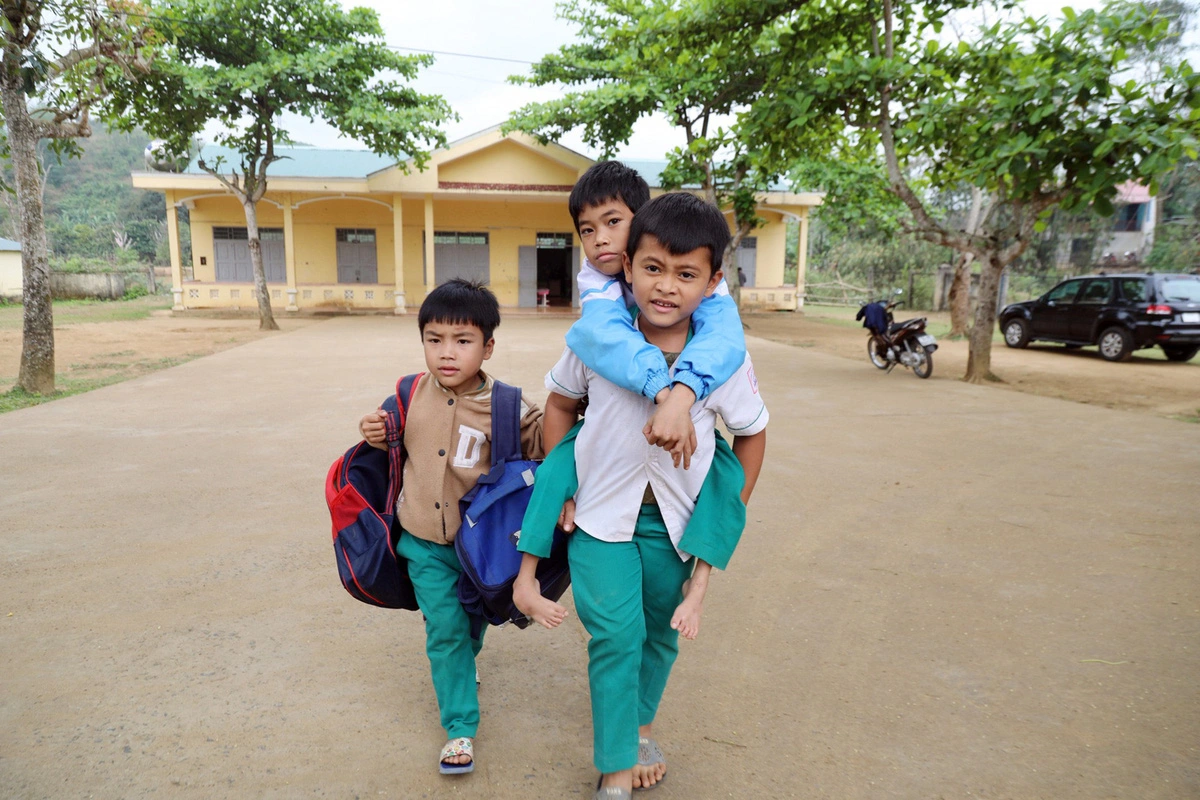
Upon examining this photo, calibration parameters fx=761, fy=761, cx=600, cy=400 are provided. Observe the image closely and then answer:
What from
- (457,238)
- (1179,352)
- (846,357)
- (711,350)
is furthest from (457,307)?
(457,238)

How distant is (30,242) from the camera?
24.6 ft

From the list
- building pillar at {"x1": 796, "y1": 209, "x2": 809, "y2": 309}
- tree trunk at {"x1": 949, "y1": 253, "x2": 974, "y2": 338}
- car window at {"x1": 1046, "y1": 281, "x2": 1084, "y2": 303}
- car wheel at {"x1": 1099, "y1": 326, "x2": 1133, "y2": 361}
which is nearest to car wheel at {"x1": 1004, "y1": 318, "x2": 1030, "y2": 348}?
car window at {"x1": 1046, "y1": 281, "x2": 1084, "y2": 303}

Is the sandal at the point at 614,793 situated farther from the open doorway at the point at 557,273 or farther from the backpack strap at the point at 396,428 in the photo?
the open doorway at the point at 557,273

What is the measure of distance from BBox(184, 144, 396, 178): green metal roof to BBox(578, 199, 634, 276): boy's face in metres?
21.9

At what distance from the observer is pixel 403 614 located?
2932 mm

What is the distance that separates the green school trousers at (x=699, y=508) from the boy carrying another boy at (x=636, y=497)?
14 mm

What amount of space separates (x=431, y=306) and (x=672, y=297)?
2.28 ft

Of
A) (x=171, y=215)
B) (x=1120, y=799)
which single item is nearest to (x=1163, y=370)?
(x=1120, y=799)

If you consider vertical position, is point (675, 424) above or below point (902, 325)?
above

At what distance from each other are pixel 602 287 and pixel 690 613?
0.78 meters

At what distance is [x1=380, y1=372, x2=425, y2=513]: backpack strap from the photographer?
209cm

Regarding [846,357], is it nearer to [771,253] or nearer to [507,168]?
[507,168]

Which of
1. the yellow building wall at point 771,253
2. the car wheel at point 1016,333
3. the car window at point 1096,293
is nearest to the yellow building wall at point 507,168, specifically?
the yellow building wall at point 771,253

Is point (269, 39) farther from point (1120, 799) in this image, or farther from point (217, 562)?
point (1120, 799)
